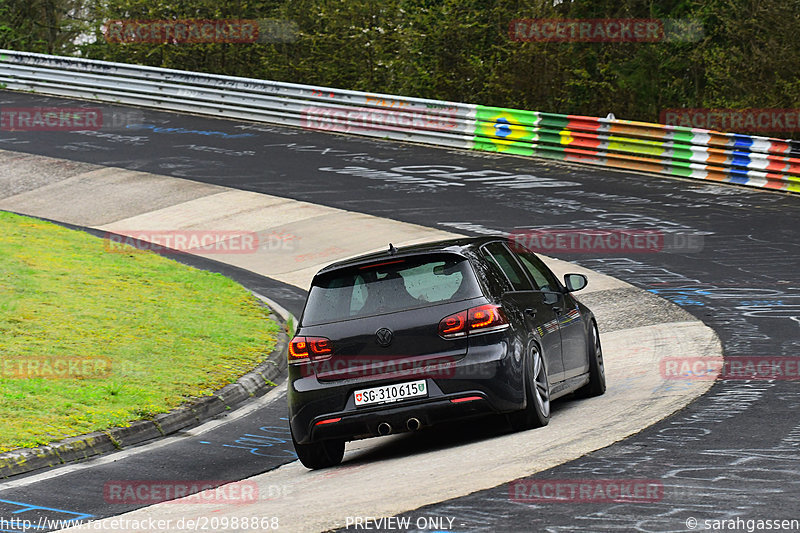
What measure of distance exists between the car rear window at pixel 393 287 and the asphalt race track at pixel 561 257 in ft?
4.00

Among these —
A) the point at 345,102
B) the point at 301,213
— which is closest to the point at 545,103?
the point at 345,102

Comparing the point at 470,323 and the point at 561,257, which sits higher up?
the point at 470,323

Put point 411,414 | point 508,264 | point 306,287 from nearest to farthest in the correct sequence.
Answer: point 411,414
point 508,264
point 306,287

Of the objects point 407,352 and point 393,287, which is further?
point 393,287

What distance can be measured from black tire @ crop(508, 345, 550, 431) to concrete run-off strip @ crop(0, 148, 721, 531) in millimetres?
92

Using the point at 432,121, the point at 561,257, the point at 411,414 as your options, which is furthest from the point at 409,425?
the point at 432,121

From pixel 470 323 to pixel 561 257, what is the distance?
9547 millimetres

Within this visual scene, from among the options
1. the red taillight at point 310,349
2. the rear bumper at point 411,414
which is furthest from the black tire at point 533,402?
the red taillight at point 310,349

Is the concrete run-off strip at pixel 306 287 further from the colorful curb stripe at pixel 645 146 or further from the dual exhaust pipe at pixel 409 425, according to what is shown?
the colorful curb stripe at pixel 645 146

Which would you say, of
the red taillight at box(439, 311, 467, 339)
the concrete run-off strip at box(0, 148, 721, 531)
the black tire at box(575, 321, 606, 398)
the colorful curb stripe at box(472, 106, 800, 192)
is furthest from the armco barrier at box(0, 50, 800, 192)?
the red taillight at box(439, 311, 467, 339)

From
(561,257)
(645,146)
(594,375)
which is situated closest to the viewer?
(594,375)

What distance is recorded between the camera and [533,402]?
8.38 metres

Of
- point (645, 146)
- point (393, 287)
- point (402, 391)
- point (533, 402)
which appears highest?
point (645, 146)

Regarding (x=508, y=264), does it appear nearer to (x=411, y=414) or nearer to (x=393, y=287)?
(x=393, y=287)
